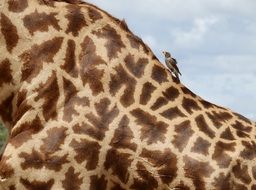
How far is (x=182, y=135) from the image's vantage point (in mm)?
7000

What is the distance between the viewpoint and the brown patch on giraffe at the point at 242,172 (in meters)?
6.94

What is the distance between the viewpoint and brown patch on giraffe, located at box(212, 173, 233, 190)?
6840mm

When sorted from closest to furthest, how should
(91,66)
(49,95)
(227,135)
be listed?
(49,95), (91,66), (227,135)

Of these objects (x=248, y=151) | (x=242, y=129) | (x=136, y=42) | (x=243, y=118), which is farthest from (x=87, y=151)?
(x=243, y=118)

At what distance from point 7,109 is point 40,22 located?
771 millimetres

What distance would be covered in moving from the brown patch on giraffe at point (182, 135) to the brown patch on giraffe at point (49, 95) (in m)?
1.04

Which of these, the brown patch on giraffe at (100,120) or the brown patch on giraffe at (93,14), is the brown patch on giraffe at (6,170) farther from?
the brown patch on giraffe at (93,14)

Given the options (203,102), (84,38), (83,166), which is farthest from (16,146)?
(203,102)

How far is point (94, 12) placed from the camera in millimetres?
7105

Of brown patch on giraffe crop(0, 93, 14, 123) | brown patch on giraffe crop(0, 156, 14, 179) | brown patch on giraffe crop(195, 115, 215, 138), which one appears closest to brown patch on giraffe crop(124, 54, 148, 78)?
brown patch on giraffe crop(195, 115, 215, 138)

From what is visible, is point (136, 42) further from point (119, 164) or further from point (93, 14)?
point (119, 164)

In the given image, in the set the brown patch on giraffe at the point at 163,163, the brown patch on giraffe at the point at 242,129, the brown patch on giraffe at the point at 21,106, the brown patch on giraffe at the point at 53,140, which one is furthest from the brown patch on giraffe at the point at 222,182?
the brown patch on giraffe at the point at 21,106

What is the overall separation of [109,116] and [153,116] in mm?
397

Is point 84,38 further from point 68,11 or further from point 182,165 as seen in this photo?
point 182,165
